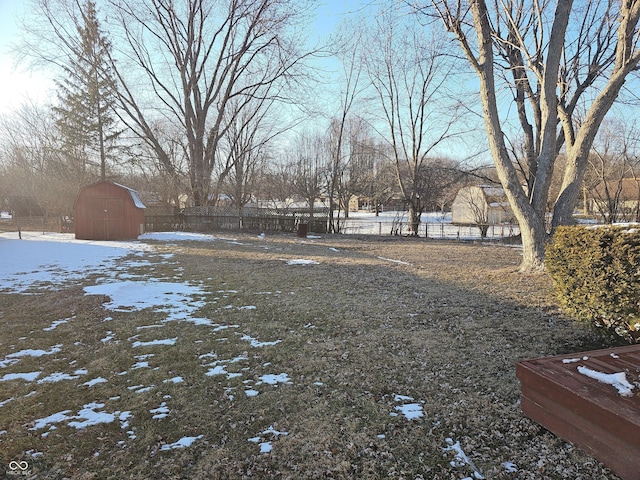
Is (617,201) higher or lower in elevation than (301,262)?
higher

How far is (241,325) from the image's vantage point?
15.7 ft

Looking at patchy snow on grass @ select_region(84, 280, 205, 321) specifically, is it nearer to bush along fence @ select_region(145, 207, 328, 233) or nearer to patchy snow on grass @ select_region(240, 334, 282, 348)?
patchy snow on grass @ select_region(240, 334, 282, 348)

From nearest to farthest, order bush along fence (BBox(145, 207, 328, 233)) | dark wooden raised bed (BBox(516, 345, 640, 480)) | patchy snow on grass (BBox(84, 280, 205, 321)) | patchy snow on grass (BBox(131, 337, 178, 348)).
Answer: dark wooden raised bed (BBox(516, 345, 640, 480))
patchy snow on grass (BBox(131, 337, 178, 348))
patchy snow on grass (BBox(84, 280, 205, 321))
bush along fence (BBox(145, 207, 328, 233))

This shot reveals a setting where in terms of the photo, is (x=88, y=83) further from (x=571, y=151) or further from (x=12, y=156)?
(x=571, y=151)

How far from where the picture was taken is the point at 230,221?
2244cm

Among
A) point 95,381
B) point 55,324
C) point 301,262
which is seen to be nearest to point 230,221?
point 301,262

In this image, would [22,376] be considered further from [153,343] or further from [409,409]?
[409,409]

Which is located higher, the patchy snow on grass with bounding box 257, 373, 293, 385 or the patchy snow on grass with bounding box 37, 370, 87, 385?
the patchy snow on grass with bounding box 37, 370, 87, 385

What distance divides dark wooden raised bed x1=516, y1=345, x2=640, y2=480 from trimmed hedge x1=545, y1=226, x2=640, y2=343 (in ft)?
5.28

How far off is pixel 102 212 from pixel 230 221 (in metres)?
7.79

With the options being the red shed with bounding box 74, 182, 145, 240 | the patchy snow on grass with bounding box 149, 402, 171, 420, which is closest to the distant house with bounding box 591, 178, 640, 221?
the patchy snow on grass with bounding box 149, 402, 171, 420

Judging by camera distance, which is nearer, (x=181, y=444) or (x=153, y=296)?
(x=181, y=444)

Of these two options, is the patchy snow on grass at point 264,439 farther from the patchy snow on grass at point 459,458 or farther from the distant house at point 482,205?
the distant house at point 482,205

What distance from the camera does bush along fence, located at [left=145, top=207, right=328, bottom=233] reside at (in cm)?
2175
